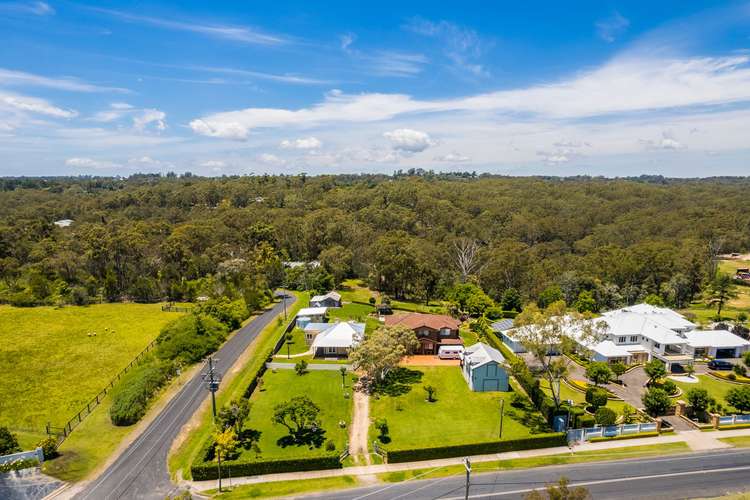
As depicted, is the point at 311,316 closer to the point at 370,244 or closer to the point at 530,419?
the point at 530,419

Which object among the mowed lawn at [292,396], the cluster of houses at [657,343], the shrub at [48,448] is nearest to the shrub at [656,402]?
the cluster of houses at [657,343]

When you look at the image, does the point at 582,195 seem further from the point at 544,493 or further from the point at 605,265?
the point at 544,493

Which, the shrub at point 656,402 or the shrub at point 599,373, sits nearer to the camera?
the shrub at point 656,402

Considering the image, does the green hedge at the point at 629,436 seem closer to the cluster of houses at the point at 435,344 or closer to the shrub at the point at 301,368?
the cluster of houses at the point at 435,344

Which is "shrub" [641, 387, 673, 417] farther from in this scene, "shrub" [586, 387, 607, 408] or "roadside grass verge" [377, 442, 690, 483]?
"roadside grass verge" [377, 442, 690, 483]

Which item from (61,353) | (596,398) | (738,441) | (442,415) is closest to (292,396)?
(442,415)

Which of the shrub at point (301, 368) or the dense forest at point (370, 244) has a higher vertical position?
the dense forest at point (370, 244)

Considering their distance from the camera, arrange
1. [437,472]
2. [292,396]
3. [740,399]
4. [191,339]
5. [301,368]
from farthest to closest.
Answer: [191,339]
[301,368]
[292,396]
[740,399]
[437,472]
